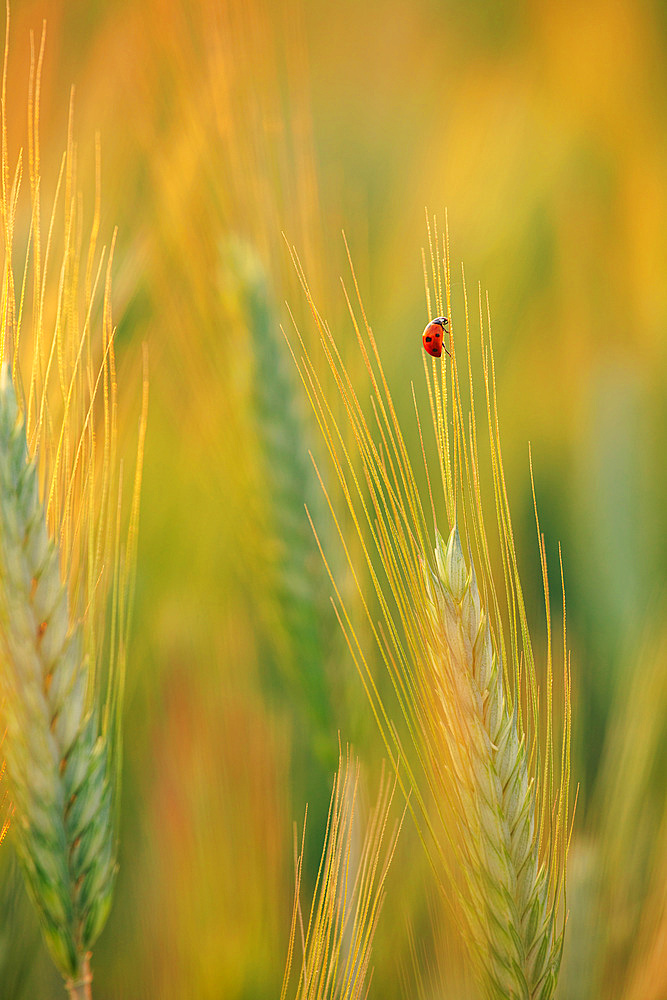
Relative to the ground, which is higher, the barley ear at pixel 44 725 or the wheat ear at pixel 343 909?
the barley ear at pixel 44 725

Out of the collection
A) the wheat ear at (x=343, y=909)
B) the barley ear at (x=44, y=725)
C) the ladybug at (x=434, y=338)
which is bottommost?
the wheat ear at (x=343, y=909)

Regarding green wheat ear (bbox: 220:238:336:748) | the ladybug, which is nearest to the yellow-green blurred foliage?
green wheat ear (bbox: 220:238:336:748)

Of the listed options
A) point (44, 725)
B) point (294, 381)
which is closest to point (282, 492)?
point (294, 381)

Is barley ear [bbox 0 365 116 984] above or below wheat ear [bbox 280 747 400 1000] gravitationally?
above

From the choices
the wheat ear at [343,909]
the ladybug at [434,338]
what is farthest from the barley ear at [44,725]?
the ladybug at [434,338]

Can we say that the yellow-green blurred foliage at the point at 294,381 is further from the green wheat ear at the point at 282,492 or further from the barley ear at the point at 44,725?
the barley ear at the point at 44,725

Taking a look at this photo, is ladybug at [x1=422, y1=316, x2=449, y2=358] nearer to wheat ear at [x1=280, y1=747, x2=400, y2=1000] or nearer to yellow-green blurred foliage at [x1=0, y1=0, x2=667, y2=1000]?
yellow-green blurred foliage at [x1=0, y1=0, x2=667, y2=1000]

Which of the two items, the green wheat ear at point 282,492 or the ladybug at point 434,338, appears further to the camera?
the green wheat ear at point 282,492

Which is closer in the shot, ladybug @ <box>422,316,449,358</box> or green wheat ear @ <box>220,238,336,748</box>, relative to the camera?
ladybug @ <box>422,316,449,358</box>
